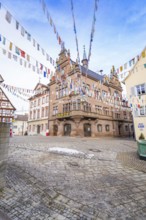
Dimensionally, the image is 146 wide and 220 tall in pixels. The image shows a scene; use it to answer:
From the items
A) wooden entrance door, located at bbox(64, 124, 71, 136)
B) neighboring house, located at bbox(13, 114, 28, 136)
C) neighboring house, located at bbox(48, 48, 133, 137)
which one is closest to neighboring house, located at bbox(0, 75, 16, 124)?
neighboring house, located at bbox(48, 48, 133, 137)

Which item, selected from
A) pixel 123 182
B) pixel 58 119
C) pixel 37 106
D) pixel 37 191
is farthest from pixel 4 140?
pixel 37 106

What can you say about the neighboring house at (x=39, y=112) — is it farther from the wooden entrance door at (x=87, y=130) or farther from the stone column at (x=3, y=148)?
the stone column at (x=3, y=148)

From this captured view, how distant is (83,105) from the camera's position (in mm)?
19562

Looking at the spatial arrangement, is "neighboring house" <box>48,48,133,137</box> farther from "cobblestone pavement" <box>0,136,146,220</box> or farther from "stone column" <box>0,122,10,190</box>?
"stone column" <box>0,122,10,190</box>

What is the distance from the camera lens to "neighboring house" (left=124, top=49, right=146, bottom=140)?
44.4ft

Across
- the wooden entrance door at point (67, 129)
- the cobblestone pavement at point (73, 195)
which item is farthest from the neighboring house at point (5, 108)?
the cobblestone pavement at point (73, 195)

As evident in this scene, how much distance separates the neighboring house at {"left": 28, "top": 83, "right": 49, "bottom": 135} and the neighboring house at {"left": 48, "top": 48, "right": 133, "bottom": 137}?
78.3 inches

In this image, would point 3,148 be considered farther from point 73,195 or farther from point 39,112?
point 39,112

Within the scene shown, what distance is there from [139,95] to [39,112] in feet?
72.4

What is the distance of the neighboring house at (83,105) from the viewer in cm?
1894

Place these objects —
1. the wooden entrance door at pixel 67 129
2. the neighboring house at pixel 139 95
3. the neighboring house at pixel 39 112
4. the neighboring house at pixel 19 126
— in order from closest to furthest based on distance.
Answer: the neighboring house at pixel 139 95, the wooden entrance door at pixel 67 129, the neighboring house at pixel 39 112, the neighboring house at pixel 19 126

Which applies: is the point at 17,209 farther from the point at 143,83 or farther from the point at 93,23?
the point at 143,83

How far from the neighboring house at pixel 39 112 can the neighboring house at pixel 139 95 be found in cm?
1706

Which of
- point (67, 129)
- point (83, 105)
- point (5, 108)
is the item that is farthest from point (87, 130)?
point (5, 108)
